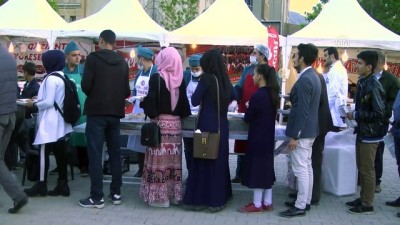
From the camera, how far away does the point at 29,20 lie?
13.7 metres

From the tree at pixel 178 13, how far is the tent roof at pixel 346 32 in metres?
11.5

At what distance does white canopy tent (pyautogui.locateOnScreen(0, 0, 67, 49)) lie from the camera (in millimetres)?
13000

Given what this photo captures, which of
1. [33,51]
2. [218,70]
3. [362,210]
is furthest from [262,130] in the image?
[33,51]

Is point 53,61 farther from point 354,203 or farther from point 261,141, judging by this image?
point 354,203

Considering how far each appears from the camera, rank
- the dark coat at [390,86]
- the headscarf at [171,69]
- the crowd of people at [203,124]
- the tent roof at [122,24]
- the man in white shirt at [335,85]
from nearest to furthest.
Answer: the crowd of people at [203,124] → the headscarf at [171,69] → the dark coat at [390,86] → the man in white shirt at [335,85] → the tent roof at [122,24]

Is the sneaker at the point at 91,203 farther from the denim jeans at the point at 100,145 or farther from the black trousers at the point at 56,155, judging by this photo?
the black trousers at the point at 56,155

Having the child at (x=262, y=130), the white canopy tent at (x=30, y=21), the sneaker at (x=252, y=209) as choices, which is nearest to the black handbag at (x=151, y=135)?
the child at (x=262, y=130)

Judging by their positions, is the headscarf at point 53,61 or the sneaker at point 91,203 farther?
the headscarf at point 53,61

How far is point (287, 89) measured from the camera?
13.1 metres

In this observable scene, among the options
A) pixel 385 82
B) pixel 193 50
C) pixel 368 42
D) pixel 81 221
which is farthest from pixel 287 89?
pixel 81 221

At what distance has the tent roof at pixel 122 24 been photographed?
510 inches

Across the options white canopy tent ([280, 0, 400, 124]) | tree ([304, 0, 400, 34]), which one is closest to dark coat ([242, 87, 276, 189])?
white canopy tent ([280, 0, 400, 124])

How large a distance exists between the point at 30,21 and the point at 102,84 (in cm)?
920

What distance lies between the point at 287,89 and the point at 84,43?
7.81 metres
